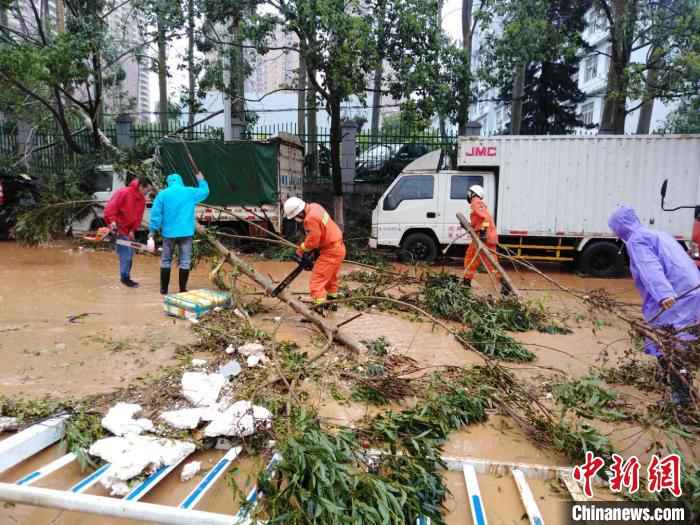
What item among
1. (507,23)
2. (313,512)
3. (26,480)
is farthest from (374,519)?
(507,23)

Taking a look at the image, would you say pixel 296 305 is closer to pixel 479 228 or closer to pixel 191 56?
pixel 479 228

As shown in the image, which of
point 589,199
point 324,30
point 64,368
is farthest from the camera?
point 324,30

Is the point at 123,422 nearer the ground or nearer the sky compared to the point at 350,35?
nearer the ground

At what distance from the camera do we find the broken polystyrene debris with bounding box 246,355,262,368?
4.10 metres

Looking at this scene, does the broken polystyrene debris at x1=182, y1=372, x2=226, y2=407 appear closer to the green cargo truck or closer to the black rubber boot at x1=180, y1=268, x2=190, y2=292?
the black rubber boot at x1=180, y1=268, x2=190, y2=292

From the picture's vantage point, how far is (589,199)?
354 inches

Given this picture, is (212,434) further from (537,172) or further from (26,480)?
(537,172)

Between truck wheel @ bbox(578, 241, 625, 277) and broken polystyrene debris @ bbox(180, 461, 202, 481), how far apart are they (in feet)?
27.4

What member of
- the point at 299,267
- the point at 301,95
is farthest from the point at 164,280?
the point at 301,95

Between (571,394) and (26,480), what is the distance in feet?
11.4

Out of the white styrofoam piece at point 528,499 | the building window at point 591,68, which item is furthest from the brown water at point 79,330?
the building window at point 591,68

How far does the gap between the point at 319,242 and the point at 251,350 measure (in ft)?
5.73

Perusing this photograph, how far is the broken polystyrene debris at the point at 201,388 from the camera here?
341 centimetres

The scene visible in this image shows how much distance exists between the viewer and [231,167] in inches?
411
